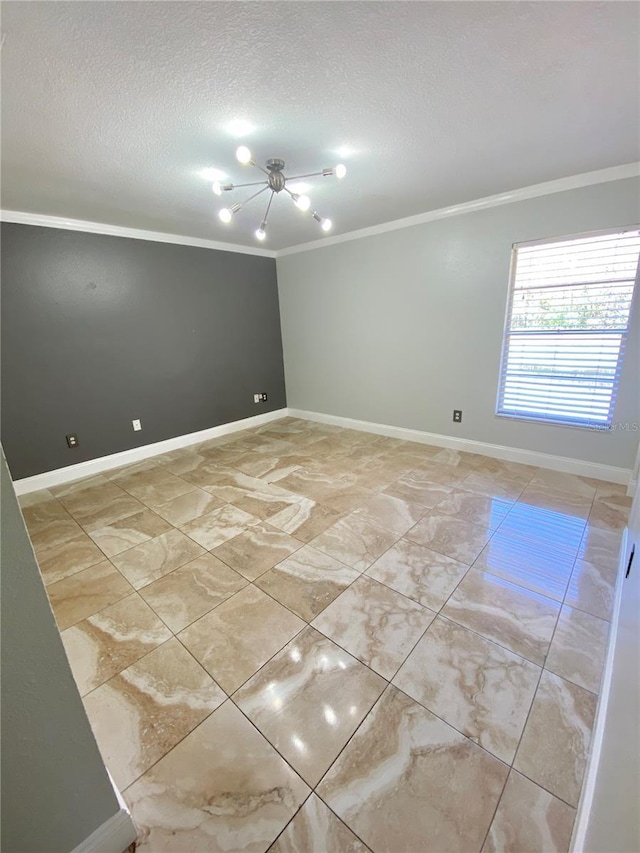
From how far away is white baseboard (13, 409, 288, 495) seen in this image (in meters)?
3.15

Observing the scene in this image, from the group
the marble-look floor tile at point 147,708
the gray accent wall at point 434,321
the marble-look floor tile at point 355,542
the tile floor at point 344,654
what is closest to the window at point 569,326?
the gray accent wall at point 434,321

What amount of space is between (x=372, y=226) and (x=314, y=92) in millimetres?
2292

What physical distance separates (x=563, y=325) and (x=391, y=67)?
91.7 inches

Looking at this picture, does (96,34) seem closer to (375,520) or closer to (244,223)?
(244,223)

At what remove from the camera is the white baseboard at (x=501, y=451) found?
9.26 ft

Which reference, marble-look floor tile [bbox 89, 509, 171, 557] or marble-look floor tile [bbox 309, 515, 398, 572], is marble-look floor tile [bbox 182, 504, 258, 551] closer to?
marble-look floor tile [bbox 89, 509, 171, 557]

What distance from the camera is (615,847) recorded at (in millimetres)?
689

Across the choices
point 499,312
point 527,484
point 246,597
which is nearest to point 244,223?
point 499,312

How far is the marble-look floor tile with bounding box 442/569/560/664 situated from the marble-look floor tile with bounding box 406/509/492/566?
0.67 ft

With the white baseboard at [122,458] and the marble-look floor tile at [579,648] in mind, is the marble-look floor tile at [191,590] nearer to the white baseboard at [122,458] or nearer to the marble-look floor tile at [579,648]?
the marble-look floor tile at [579,648]

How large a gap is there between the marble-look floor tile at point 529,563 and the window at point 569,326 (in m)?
1.41

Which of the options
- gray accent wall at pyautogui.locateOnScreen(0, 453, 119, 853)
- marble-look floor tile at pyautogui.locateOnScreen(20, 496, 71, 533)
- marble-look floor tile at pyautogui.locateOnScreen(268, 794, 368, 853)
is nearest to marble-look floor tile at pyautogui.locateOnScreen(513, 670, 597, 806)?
marble-look floor tile at pyautogui.locateOnScreen(268, 794, 368, 853)

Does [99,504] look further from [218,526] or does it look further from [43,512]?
[218,526]

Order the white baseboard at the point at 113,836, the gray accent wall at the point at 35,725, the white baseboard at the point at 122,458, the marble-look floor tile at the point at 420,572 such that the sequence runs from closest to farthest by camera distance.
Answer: the gray accent wall at the point at 35,725 → the white baseboard at the point at 113,836 → the marble-look floor tile at the point at 420,572 → the white baseboard at the point at 122,458
